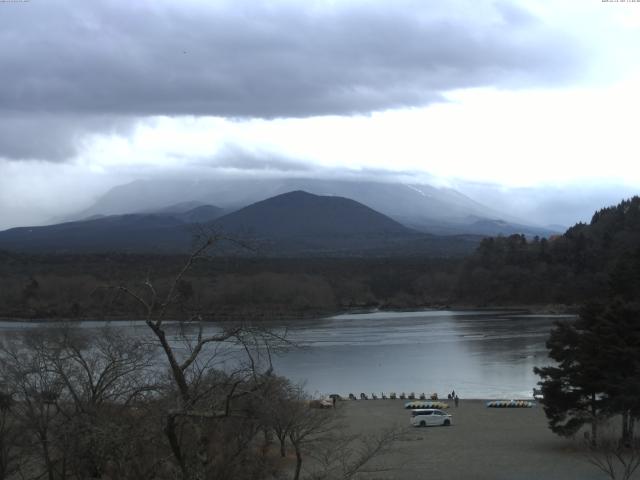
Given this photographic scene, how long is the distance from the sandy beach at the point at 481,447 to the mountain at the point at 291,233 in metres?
88.5

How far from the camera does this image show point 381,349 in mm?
36531

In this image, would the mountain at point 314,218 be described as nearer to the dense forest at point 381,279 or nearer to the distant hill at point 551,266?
the dense forest at point 381,279

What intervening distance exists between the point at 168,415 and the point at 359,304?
65285 millimetres

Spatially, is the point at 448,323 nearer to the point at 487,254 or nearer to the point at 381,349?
the point at 381,349

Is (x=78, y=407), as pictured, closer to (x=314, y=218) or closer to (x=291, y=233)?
(x=291, y=233)

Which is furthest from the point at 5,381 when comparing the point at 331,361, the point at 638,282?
the point at 331,361

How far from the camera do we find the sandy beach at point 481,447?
13859 mm

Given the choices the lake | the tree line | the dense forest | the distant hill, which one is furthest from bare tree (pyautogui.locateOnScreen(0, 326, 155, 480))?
the distant hill

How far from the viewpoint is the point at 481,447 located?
1666cm

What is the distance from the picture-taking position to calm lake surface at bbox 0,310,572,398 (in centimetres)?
2750

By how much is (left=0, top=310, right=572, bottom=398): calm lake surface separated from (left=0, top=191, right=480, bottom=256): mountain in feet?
219

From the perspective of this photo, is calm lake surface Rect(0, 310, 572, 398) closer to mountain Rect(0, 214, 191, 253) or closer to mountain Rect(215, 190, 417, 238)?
mountain Rect(0, 214, 191, 253)

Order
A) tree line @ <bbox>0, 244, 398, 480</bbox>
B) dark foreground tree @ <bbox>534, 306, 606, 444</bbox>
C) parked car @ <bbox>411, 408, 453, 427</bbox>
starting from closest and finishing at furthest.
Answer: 1. tree line @ <bbox>0, 244, 398, 480</bbox>
2. dark foreground tree @ <bbox>534, 306, 606, 444</bbox>
3. parked car @ <bbox>411, 408, 453, 427</bbox>

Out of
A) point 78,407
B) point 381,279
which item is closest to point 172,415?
point 78,407
